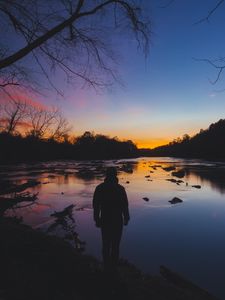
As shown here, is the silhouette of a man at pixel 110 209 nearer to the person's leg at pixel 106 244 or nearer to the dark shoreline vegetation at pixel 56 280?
the person's leg at pixel 106 244

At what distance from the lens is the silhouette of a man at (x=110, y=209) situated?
5.96 metres

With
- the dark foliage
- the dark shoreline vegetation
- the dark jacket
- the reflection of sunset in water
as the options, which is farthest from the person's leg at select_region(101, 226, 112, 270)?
the dark foliage

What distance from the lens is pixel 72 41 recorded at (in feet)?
24.5

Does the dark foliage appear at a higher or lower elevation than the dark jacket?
higher

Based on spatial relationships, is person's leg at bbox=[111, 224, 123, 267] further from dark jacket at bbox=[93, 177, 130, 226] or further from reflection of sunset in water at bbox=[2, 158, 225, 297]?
reflection of sunset in water at bbox=[2, 158, 225, 297]

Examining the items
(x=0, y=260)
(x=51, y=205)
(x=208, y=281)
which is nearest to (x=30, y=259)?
(x=0, y=260)

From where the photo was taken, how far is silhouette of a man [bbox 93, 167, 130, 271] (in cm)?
596

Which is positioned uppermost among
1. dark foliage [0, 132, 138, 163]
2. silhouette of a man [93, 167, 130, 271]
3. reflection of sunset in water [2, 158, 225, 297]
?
dark foliage [0, 132, 138, 163]

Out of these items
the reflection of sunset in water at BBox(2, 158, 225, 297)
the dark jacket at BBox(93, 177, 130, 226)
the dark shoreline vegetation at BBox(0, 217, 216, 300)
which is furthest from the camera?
the reflection of sunset in water at BBox(2, 158, 225, 297)

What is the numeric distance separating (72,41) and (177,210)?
18.7 meters

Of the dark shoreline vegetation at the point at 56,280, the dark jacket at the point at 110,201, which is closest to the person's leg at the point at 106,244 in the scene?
the dark jacket at the point at 110,201

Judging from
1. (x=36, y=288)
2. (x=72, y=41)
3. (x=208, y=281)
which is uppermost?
(x=72, y=41)

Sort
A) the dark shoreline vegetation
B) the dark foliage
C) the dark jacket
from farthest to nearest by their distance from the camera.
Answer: the dark foliage
the dark jacket
the dark shoreline vegetation

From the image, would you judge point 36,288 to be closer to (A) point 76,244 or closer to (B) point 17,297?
(B) point 17,297
